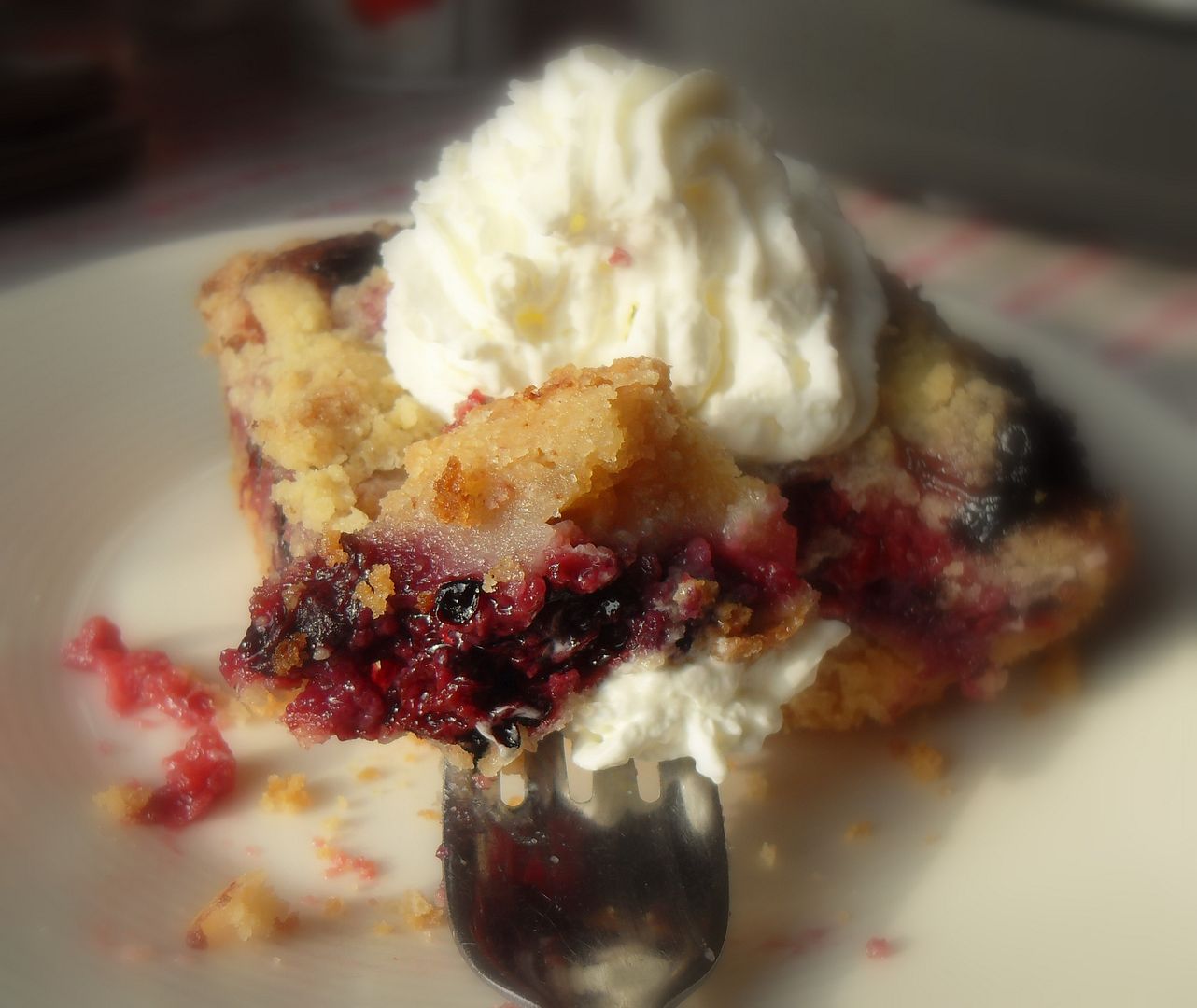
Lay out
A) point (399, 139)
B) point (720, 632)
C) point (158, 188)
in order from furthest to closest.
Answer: point (399, 139) < point (158, 188) < point (720, 632)

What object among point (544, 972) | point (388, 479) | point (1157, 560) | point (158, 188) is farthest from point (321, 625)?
point (158, 188)

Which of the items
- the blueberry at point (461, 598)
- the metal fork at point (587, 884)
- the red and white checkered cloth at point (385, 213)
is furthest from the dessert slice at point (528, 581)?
the red and white checkered cloth at point (385, 213)

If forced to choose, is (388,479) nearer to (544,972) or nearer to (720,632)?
(720,632)

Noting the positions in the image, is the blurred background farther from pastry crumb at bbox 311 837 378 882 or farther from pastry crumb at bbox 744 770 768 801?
pastry crumb at bbox 311 837 378 882

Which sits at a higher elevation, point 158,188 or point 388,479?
point 388,479

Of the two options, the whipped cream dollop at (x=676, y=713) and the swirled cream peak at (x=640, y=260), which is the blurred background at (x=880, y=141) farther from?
the whipped cream dollop at (x=676, y=713)

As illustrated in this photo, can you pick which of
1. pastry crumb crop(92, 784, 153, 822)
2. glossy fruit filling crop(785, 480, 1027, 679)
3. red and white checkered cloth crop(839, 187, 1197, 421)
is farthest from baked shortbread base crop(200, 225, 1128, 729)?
red and white checkered cloth crop(839, 187, 1197, 421)

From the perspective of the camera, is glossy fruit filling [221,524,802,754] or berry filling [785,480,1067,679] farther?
berry filling [785,480,1067,679]
